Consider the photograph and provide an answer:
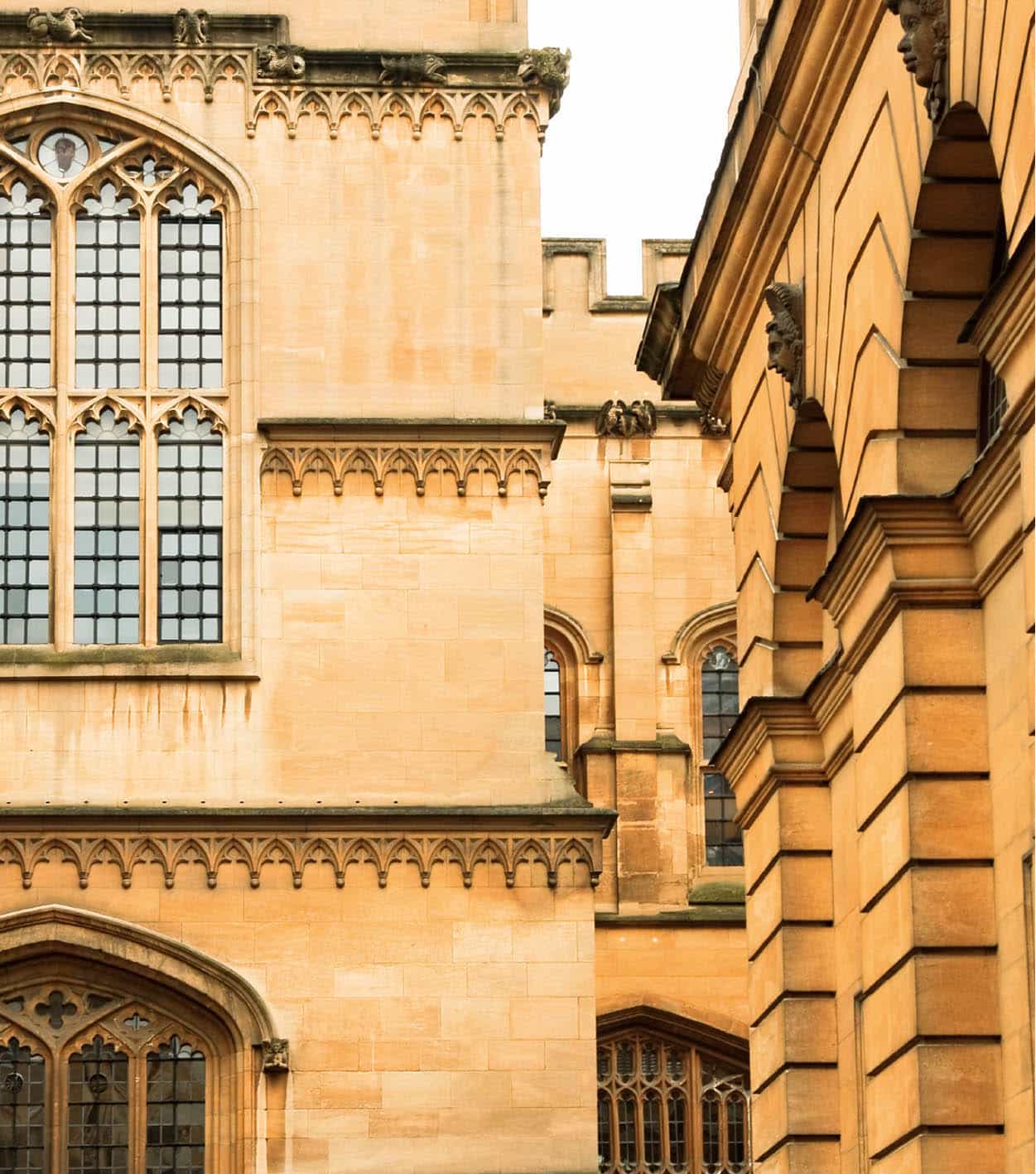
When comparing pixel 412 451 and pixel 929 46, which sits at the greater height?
pixel 412 451

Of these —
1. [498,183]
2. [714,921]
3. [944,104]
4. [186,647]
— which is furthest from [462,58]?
[944,104]

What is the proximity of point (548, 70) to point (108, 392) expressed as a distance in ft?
15.2

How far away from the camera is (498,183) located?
85.5 ft

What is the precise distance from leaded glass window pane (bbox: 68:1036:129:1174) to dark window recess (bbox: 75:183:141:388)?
5.72m

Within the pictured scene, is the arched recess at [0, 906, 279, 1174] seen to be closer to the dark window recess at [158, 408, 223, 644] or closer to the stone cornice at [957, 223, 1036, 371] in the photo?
the dark window recess at [158, 408, 223, 644]

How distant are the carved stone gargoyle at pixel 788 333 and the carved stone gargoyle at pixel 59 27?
12.3m

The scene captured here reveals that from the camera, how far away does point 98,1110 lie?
2458cm

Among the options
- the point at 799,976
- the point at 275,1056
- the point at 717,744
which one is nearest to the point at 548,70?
the point at 275,1056

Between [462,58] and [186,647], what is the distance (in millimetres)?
5578

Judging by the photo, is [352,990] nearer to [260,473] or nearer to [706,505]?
[260,473]

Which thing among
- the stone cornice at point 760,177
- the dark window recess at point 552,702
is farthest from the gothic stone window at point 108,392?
the dark window recess at point 552,702

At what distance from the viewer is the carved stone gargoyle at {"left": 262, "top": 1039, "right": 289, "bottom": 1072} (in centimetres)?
2397

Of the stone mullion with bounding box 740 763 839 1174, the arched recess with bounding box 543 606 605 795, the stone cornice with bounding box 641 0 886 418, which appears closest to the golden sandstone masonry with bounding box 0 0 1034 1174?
the stone cornice with bounding box 641 0 886 418

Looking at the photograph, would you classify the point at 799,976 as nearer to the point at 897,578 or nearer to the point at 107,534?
the point at 897,578
